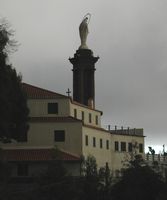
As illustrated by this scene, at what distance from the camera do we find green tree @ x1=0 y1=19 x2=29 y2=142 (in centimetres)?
5788

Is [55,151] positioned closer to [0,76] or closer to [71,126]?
[71,126]

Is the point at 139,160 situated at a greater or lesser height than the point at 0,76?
lesser

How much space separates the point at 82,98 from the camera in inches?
4523

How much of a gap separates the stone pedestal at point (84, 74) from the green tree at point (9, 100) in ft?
160

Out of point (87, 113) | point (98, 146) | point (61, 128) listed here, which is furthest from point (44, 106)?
point (98, 146)

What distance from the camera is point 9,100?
59.9 metres

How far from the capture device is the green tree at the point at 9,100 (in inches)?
2279

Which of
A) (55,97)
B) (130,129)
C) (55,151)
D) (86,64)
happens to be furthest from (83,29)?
(55,151)

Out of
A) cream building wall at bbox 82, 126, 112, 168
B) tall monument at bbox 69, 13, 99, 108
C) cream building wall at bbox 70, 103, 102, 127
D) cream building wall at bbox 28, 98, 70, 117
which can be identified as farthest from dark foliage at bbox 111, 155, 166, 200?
tall monument at bbox 69, 13, 99, 108

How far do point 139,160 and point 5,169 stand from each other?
14.9 metres

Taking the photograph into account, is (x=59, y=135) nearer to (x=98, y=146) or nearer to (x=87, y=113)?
(x=98, y=146)

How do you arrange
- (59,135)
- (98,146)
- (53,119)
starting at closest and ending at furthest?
(59,135) → (53,119) → (98,146)

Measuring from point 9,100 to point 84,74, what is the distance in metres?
56.1

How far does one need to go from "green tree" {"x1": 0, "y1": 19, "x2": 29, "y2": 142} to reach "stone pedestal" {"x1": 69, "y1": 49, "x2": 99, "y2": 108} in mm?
48872
